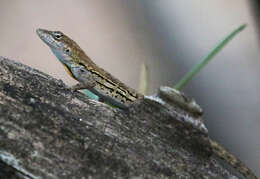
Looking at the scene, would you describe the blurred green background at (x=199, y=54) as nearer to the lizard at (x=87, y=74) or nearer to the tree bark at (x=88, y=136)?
the lizard at (x=87, y=74)

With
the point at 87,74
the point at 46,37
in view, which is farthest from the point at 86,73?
the point at 46,37

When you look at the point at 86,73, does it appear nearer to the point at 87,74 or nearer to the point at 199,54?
the point at 87,74

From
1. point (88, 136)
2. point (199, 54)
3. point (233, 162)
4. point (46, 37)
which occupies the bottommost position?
point (88, 136)

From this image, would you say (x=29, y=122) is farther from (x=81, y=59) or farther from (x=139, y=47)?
(x=139, y=47)

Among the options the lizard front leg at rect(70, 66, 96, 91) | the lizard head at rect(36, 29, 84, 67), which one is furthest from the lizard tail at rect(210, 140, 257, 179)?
the lizard head at rect(36, 29, 84, 67)

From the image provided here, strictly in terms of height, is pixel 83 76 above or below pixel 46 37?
below

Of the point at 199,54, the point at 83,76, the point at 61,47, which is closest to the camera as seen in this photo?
the point at 83,76

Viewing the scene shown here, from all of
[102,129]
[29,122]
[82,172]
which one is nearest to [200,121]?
[102,129]

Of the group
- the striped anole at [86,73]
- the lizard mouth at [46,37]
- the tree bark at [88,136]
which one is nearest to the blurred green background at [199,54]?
the striped anole at [86,73]

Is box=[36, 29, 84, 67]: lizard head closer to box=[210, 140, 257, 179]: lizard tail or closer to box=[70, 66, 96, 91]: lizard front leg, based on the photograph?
box=[70, 66, 96, 91]: lizard front leg
